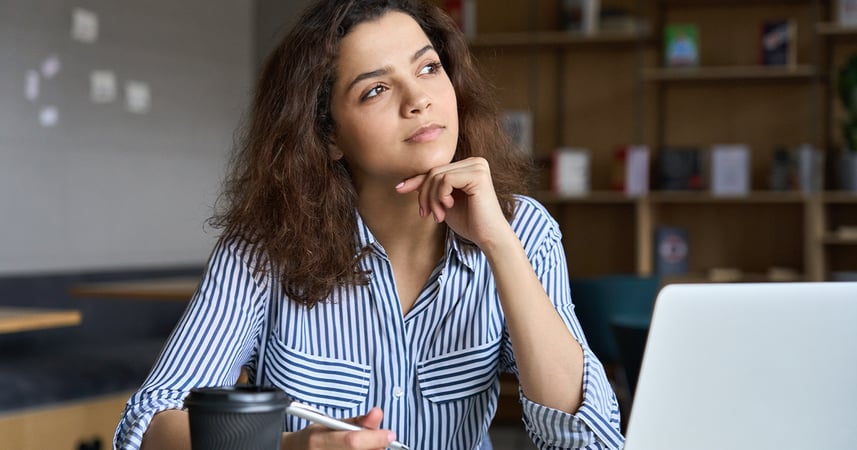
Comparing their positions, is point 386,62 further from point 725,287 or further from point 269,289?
point 725,287

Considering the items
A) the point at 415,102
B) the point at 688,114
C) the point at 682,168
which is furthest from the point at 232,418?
the point at 688,114

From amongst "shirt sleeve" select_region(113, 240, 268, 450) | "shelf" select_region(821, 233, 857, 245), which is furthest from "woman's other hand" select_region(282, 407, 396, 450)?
"shelf" select_region(821, 233, 857, 245)

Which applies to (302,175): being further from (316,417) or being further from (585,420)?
(316,417)

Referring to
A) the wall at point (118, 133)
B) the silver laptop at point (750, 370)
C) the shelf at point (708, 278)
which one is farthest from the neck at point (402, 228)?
the shelf at point (708, 278)

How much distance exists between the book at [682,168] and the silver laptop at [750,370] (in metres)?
4.90

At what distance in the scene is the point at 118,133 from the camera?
5480mm

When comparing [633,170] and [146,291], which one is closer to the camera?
[146,291]

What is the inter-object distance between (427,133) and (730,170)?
4515 mm

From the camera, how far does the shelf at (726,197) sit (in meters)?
5.48

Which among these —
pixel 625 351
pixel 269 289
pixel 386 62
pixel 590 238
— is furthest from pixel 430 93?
pixel 590 238

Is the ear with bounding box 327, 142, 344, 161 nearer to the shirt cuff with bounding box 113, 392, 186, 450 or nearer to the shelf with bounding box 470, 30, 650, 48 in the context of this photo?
the shirt cuff with bounding box 113, 392, 186, 450

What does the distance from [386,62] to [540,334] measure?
1.56 ft

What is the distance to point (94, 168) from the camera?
5297 millimetres

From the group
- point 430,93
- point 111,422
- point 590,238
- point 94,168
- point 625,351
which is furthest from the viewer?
point 590,238
